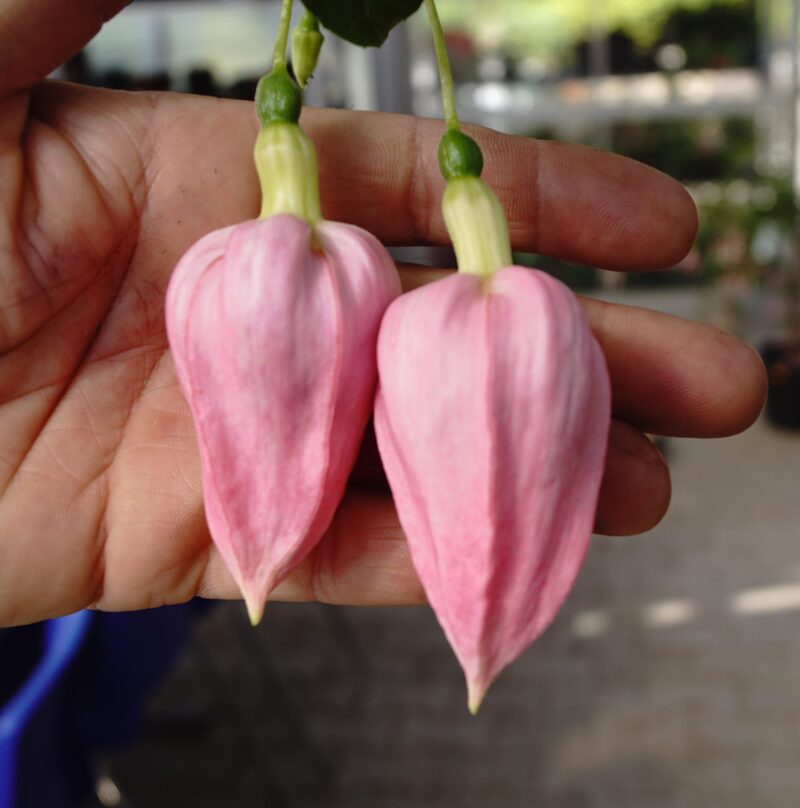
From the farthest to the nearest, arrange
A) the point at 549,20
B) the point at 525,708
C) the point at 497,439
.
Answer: the point at 549,20 < the point at 525,708 < the point at 497,439

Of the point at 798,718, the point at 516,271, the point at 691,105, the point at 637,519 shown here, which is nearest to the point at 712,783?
the point at 798,718

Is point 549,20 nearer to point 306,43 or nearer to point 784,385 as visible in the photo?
point 784,385

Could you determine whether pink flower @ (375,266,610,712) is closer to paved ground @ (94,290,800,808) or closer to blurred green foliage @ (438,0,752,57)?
paved ground @ (94,290,800,808)

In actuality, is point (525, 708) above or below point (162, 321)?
below

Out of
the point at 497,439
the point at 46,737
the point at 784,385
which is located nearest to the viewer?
the point at 497,439

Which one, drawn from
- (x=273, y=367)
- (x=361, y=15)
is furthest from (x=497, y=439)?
(x=361, y=15)

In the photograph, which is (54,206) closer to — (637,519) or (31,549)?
(31,549)
